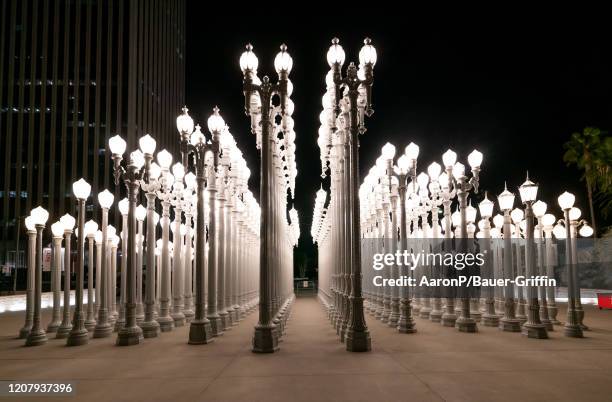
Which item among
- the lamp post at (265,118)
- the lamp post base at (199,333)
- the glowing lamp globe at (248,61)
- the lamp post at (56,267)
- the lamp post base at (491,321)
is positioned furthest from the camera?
the lamp post base at (491,321)

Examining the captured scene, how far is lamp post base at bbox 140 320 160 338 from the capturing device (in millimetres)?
16547

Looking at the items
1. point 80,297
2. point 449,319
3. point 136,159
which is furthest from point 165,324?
point 449,319

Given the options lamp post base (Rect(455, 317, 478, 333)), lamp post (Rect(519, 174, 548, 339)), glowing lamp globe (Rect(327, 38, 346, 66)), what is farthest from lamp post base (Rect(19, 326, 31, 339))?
lamp post (Rect(519, 174, 548, 339))

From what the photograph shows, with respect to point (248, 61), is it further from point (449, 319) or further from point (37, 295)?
point (449, 319)

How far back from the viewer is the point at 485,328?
1788cm

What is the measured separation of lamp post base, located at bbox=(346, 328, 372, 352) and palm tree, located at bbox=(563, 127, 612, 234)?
30932mm

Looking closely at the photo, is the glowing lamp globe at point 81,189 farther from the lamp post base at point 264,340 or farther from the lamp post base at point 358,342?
the lamp post base at point 358,342

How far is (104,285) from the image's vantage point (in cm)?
1820

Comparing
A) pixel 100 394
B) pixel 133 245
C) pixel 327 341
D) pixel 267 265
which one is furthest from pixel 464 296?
pixel 100 394

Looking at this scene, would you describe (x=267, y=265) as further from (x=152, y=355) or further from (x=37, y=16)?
(x=37, y=16)

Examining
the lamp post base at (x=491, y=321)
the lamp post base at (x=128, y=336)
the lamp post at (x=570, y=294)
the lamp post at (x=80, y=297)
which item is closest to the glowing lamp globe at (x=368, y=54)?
the lamp post at (x=570, y=294)

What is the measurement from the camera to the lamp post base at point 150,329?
54.3 feet

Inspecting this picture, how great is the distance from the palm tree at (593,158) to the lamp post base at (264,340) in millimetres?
32287

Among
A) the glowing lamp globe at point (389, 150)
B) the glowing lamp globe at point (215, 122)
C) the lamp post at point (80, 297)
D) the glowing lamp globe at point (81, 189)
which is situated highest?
the glowing lamp globe at point (215, 122)
